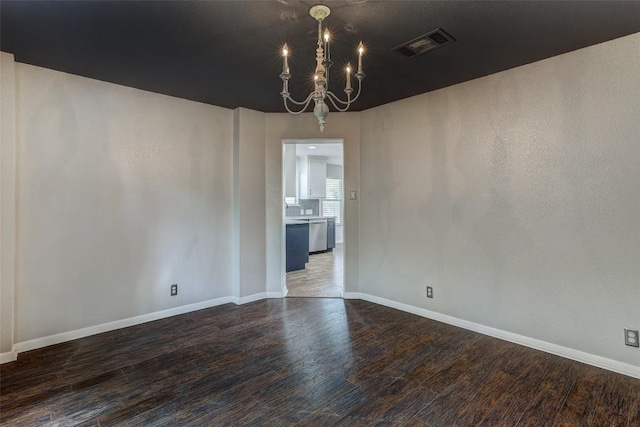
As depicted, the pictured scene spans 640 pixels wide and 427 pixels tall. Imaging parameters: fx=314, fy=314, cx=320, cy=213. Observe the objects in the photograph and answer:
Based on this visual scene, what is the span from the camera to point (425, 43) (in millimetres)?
2381

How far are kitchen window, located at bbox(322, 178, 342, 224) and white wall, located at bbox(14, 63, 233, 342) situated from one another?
17.8ft

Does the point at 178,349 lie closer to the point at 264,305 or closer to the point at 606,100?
the point at 264,305

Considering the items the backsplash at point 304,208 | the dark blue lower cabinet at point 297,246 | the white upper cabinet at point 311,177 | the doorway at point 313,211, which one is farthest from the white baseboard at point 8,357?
the white upper cabinet at point 311,177

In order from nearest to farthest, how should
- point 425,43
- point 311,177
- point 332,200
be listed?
point 425,43 < point 311,177 < point 332,200

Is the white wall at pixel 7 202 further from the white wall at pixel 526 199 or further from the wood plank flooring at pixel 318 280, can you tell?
the white wall at pixel 526 199

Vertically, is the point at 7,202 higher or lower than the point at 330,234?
higher

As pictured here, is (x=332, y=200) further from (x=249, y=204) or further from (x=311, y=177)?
(x=249, y=204)

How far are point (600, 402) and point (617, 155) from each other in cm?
171

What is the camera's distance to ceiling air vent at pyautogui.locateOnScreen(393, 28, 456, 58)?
227cm

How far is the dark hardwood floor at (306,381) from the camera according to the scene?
73.3 inches

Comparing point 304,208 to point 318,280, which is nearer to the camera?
point 318,280

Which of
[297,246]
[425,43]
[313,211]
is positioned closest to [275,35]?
[425,43]

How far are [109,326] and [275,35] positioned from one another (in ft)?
10.3

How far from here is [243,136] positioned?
13.1 ft
